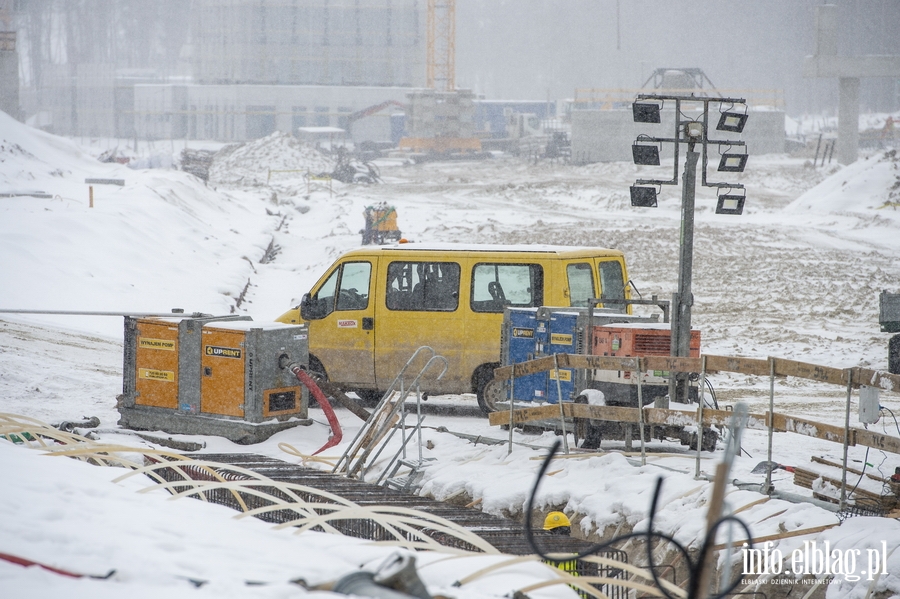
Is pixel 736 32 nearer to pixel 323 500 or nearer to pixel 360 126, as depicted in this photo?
pixel 360 126

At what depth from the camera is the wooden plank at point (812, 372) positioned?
24.7ft

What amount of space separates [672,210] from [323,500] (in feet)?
126

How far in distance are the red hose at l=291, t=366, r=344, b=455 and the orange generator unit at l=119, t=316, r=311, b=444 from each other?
20 cm

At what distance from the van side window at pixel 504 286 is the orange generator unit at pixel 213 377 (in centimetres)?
221

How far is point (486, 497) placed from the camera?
338 inches

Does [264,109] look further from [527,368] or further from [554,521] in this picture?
[554,521]

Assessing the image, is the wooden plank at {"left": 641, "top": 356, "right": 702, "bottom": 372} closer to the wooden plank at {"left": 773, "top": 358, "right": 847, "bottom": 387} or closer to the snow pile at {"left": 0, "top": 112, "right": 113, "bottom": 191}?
the wooden plank at {"left": 773, "top": 358, "right": 847, "bottom": 387}

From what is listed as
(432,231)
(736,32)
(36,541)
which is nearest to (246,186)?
(432,231)

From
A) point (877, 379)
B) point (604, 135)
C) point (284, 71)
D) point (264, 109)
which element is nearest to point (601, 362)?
point (877, 379)

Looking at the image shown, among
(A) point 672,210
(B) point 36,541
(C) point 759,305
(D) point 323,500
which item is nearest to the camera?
(B) point 36,541

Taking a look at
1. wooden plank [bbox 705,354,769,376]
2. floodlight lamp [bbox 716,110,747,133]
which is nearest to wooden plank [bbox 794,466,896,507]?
wooden plank [bbox 705,354,769,376]

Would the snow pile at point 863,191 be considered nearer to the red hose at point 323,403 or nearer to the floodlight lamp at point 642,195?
the floodlight lamp at point 642,195

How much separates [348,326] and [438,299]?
1.24 m

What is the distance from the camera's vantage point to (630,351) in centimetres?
1023
